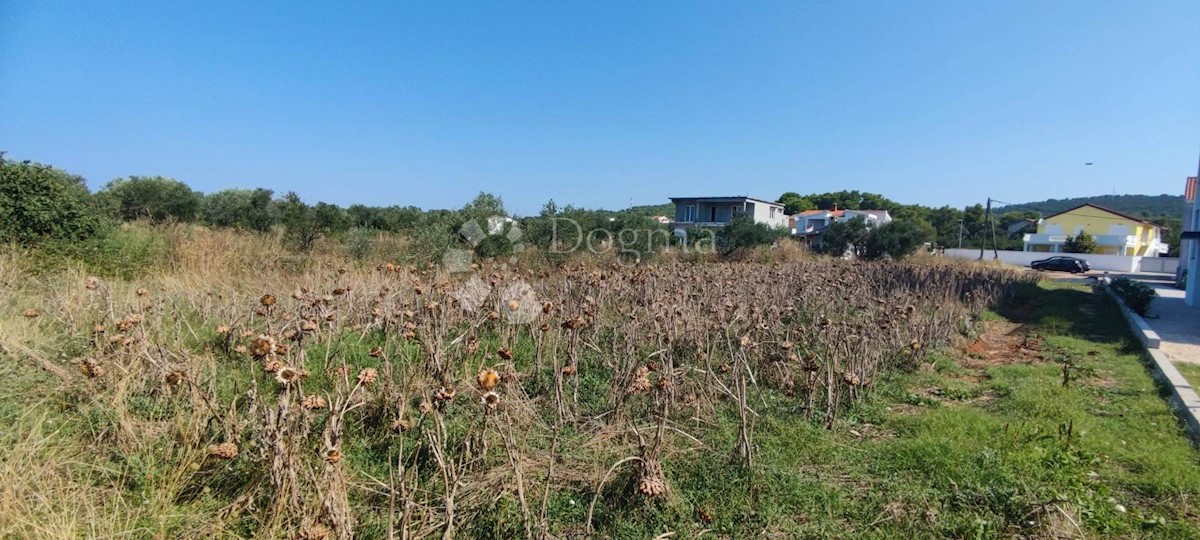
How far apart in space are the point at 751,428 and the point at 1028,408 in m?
2.59

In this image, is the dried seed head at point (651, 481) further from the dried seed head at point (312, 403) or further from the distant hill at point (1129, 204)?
the distant hill at point (1129, 204)

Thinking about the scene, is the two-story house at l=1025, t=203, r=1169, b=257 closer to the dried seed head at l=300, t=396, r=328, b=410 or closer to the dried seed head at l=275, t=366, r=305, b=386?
the dried seed head at l=300, t=396, r=328, b=410

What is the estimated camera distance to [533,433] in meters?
3.07

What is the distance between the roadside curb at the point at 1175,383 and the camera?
3809 mm

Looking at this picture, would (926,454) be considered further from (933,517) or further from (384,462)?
(384,462)

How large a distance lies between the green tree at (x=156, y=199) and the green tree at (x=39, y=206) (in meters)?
12.8

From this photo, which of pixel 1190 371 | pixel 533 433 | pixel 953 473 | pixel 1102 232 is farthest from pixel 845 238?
pixel 1102 232

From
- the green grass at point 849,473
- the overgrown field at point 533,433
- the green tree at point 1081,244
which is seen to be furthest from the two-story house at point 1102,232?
the green grass at point 849,473

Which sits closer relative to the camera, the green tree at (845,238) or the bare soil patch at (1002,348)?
the bare soil patch at (1002,348)

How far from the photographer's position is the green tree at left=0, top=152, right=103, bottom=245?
22.2 ft

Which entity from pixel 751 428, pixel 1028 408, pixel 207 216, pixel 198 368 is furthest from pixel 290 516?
pixel 207 216

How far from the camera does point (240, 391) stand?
3217mm

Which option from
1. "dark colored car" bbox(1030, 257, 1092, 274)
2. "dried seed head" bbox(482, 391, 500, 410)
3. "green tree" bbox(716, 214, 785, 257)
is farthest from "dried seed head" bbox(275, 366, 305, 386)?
"dark colored car" bbox(1030, 257, 1092, 274)

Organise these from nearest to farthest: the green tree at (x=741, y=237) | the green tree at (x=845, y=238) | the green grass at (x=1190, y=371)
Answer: the green grass at (x=1190, y=371), the green tree at (x=741, y=237), the green tree at (x=845, y=238)
